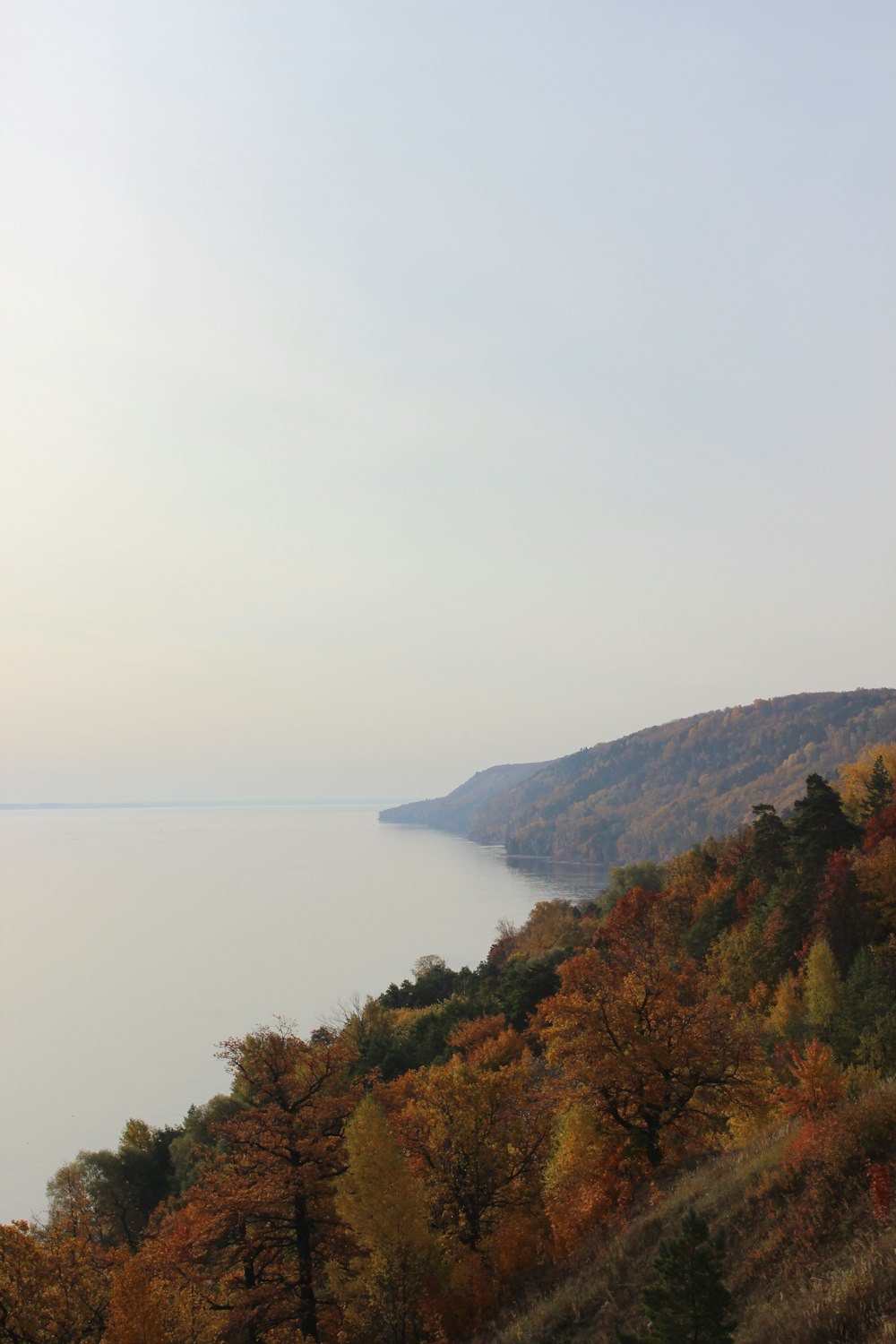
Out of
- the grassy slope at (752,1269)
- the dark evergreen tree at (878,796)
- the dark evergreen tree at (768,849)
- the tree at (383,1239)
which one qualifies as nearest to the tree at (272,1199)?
the tree at (383,1239)

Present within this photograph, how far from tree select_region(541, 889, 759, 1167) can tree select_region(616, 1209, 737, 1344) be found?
17.7 m

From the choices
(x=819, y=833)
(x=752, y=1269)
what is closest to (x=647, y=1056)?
(x=752, y=1269)

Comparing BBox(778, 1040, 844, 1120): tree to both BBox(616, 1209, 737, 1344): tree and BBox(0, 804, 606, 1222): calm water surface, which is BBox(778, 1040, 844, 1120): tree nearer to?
BBox(616, 1209, 737, 1344): tree

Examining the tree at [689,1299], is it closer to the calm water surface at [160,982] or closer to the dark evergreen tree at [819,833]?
the dark evergreen tree at [819,833]

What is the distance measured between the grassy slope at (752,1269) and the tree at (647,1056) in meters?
3.25

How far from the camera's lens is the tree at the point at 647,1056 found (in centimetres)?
2955

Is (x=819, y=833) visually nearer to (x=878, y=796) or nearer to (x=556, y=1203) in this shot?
(x=878, y=796)

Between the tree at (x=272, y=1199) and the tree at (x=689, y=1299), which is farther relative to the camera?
the tree at (x=272, y=1199)

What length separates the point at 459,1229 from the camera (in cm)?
3081

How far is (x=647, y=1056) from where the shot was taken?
29625 mm

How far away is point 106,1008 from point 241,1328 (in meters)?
89.3

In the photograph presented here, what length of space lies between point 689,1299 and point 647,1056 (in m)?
18.6

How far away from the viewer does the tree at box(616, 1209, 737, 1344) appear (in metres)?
11.9

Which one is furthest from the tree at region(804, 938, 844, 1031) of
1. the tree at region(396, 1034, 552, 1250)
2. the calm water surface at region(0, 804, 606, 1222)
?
the calm water surface at region(0, 804, 606, 1222)
